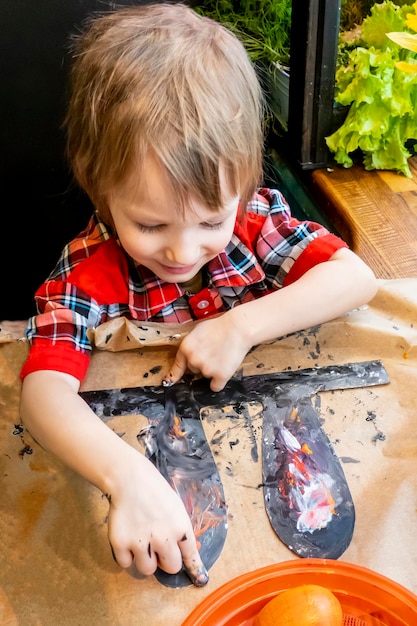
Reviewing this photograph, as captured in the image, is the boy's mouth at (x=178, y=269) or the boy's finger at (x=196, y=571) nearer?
the boy's finger at (x=196, y=571)

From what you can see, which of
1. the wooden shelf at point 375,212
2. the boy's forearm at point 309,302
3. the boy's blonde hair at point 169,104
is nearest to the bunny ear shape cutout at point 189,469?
the boy's forearm at point 309,302

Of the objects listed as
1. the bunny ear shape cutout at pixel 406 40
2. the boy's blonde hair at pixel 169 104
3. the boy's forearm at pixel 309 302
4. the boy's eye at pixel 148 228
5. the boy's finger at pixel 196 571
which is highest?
the bunny ear shape cutout at pixel 406 40

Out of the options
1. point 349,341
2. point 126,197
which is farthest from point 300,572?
point 126,197

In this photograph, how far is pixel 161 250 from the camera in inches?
29.0

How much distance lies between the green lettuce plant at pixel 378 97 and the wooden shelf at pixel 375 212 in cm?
3

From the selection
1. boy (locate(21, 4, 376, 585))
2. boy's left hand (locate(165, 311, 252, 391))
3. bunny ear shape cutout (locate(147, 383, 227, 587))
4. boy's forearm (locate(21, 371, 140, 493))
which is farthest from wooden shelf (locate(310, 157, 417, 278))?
boy's forearm (locate(21, 371, 140, 493))

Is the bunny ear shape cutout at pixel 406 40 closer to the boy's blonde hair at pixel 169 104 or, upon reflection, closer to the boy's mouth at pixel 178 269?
the boy's blonde hair at pixel 169 104

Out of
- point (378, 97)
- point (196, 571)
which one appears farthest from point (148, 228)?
point (378, 97)

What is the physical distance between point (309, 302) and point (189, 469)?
0.27 metres

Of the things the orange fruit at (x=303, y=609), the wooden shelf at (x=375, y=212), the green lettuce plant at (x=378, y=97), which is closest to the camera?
the orange fruit at (x=303, y=609)

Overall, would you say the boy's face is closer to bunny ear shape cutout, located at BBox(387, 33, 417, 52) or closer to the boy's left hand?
the boy's left hand

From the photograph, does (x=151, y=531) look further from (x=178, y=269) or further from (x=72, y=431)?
(x=178, y=269)

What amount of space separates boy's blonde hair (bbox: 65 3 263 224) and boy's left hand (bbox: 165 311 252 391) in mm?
161

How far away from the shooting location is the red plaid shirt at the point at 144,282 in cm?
77
